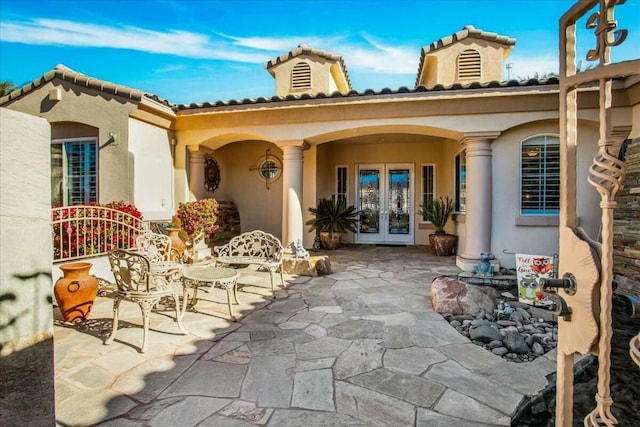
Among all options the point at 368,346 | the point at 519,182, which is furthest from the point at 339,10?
the point at 368,346

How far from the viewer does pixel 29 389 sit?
127 centimetres

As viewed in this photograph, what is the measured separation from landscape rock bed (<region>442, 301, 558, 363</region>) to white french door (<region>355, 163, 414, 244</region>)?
5202 mm

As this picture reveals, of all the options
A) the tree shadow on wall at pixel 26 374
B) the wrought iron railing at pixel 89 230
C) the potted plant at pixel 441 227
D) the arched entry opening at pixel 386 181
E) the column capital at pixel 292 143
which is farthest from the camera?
the arched entry opening at pixel 386 181

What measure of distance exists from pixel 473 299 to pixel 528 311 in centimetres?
93

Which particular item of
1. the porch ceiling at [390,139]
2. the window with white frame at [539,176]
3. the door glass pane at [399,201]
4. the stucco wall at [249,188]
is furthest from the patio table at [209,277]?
the door glass pane at [399,201]

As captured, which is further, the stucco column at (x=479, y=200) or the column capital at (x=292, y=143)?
the column capital at (x=292, y=143)

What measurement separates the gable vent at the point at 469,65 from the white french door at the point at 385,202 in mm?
2812

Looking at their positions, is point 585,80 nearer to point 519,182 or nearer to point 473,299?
point 473,299

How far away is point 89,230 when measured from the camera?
504 cm

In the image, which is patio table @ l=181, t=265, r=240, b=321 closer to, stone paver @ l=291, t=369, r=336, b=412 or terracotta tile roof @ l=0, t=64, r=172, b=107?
stone paver @ l=291, t=369, r=336, b=412

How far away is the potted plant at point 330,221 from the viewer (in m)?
8.44

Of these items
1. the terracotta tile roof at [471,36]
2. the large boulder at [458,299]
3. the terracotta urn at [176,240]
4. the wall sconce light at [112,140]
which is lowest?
the large boulder at [458,299]

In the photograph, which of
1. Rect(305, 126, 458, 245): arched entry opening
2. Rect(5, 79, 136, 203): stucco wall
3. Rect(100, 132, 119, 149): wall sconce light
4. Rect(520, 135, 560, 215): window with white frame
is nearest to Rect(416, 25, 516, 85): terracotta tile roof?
Rect(305, 126, 458, 245): arched entry opening

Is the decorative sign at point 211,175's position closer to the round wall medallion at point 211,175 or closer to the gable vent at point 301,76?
the round wall medallion at point 211,175
